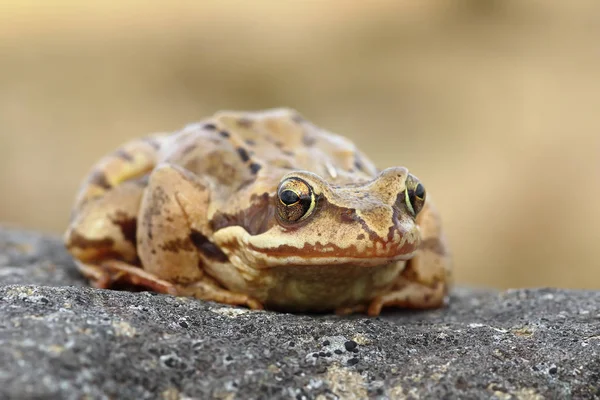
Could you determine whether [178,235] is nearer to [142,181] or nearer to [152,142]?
[142,181]

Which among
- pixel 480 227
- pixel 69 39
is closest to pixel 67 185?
pixel 69 39

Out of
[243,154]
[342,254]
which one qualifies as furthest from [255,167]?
[342,254]

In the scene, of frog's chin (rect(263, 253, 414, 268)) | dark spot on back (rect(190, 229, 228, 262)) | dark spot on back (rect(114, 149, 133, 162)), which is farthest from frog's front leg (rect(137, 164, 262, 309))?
dark spot on back (rect(114, 149, 133, 162))

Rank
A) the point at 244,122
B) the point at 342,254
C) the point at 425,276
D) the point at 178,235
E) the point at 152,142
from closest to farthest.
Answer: the point at 342,254 → the point at 178,235 → the point at 425,276 → the point at 244,122 → the point at 152,142

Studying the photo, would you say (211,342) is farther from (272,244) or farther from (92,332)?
(272,244)

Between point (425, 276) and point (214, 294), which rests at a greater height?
point (425, 276)

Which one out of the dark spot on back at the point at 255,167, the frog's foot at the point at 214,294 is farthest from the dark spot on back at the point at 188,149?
the frog's foot at the point at 214,294
